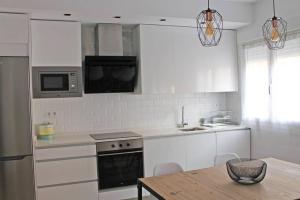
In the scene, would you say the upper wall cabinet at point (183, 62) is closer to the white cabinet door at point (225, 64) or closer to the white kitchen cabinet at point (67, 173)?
the white cabinet door at point (225, 64)

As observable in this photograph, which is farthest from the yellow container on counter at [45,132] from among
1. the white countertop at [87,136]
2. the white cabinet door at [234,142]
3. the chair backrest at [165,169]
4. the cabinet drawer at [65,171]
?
the white cabinet door at [234,142]

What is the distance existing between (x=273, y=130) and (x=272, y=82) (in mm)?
645

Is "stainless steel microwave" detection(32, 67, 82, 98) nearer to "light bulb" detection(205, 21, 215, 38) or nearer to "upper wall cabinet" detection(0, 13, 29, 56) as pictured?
"upper wall cabinet" detection(0, 13, 29, 56)

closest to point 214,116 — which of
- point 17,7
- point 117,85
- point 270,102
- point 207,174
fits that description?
point 270,102

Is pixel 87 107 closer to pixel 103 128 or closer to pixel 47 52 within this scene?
pixel 103 128

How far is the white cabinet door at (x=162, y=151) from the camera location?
3902 mm

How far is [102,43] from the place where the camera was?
4051 millimetres

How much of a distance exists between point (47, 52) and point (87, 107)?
3.14 ft

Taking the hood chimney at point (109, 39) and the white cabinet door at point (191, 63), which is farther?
the white cabinet door at point (191, 63)

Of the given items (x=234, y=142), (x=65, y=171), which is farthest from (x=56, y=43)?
(x=234, y=142)

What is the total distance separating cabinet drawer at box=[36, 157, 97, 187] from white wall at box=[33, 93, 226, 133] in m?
0.68

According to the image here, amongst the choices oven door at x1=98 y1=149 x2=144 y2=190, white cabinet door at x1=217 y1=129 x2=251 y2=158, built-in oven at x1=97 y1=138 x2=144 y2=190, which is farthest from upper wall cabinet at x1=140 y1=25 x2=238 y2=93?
oven door at x1=98 y1=149 x2=144 y2=190

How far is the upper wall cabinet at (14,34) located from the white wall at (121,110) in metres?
0.89

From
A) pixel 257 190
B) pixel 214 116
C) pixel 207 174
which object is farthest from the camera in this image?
pixel 214 116
